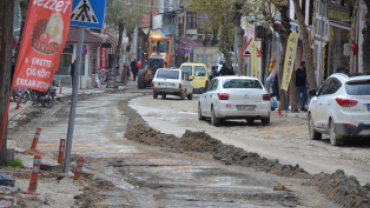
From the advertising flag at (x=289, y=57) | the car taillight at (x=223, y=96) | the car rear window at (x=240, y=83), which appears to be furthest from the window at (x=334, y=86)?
the advertising flag at (x=289, y=57)

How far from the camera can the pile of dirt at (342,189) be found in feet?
21.7

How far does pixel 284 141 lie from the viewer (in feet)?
45.6

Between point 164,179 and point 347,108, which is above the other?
point 347,108

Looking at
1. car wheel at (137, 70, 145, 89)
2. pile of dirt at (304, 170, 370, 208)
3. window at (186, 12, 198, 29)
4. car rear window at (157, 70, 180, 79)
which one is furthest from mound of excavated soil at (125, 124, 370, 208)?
window at (186, 12, 198, 29)

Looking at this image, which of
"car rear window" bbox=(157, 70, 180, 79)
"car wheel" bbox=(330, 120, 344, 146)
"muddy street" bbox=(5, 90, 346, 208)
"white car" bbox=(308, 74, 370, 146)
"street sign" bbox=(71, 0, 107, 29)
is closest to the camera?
"muddy street" bbox=(5, 90, 346, 208)

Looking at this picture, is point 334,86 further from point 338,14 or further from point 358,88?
point 338,14

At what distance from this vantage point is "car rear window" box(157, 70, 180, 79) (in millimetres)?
31205

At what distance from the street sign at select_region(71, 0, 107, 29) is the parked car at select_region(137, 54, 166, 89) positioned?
33023 millimetres

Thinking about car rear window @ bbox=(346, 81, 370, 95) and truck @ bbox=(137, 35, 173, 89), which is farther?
truck @ bbox=(137, 35, 173, 89)

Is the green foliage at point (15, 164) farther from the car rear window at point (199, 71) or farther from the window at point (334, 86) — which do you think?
the car rear window at point (199, 71)

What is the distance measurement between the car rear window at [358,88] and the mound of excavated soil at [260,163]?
2.80 metres

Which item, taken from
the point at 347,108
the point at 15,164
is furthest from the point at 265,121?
the point at 15,164

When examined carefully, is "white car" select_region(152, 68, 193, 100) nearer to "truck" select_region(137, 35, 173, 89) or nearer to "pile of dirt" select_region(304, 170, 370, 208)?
"truck" select_region(137, 35, 173, 89)

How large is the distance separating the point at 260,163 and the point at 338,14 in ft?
44.0
